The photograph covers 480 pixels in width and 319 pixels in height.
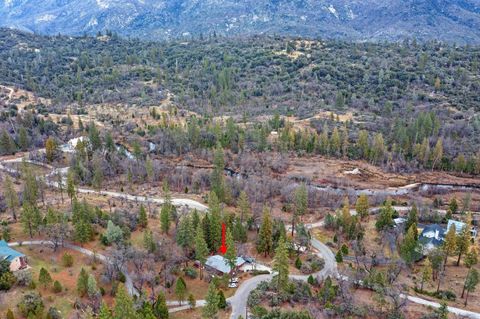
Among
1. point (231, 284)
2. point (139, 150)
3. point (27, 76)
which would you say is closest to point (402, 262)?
point (231, 284)

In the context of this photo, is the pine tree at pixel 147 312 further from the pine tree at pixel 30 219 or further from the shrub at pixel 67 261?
the pine tree at pixel 30 219

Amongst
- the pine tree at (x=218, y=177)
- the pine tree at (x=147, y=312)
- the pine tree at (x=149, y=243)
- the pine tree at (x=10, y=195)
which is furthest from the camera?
the pine tree at (x=218, y=177)

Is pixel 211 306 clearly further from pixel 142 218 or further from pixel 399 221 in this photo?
pixel 399 221

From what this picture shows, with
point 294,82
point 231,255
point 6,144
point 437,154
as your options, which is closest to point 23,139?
point 6,144

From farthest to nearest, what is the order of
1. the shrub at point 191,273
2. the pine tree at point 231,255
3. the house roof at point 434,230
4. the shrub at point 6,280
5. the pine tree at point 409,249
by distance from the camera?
the house roof at point 434,230, the pine tree at point 409,249, the shrub at point 191,273, the pine tree at point 231,255, the shrub at point 6,280

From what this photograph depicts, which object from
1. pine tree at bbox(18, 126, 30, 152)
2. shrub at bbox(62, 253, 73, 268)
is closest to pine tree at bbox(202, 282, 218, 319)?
shrub at bbox(62, 253, 73, 268)

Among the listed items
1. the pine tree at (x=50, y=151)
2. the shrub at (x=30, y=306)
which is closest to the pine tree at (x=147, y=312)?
the shrub at (x=30, y=306)
